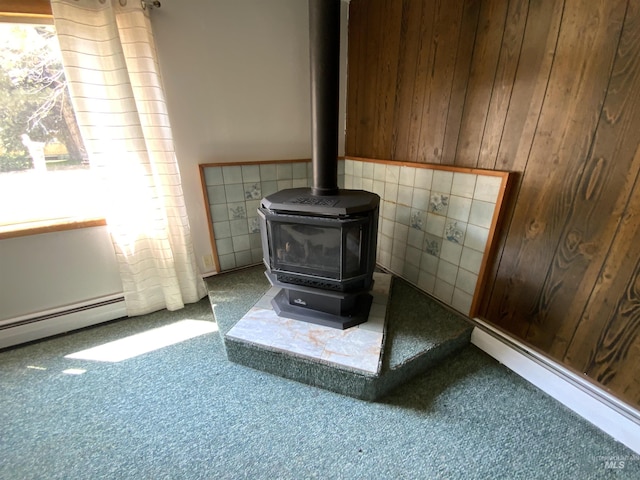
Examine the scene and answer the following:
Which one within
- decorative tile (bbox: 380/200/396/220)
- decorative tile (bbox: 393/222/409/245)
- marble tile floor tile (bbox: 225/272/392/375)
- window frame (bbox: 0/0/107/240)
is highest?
window frame (bbox: 0/0/107/240)

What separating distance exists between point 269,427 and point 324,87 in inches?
60.7

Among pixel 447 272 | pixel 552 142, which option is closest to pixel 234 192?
pixel 447 272

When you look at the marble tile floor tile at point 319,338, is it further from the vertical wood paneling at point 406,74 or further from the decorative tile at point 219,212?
the vertical wood paneling at point 406,74

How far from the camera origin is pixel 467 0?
1296 mm

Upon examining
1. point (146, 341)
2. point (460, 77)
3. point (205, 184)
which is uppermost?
point (460, 77)

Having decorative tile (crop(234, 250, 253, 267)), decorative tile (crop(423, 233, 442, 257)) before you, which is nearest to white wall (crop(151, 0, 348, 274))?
decorative tile (crop(234, 250, 253, 267))

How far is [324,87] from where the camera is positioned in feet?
4.26

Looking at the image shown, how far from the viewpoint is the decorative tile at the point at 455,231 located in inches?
59.3

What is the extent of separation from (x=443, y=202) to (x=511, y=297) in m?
0.60

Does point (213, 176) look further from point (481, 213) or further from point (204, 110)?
point (481, 213)

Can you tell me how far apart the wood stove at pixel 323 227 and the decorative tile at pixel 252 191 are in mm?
562

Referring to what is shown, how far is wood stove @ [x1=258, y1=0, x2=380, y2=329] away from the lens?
1242 millimetres

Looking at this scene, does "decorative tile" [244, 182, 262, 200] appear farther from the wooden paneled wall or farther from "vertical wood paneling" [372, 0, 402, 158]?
the wooden paneled wall

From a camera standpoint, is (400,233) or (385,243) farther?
(385,243)
